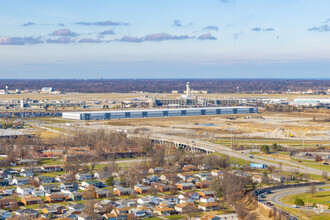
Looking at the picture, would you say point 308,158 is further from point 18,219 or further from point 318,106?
point 318,106

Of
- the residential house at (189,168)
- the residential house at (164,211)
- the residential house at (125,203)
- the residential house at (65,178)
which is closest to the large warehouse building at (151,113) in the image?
the residential house at (189,168)

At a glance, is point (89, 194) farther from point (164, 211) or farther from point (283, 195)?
point (283, 195)

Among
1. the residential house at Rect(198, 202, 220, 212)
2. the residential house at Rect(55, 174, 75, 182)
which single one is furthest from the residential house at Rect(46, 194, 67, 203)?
the residential house at Rect(198, 202, 220, 212)

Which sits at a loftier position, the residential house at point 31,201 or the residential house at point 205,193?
the residential house at point 205,193

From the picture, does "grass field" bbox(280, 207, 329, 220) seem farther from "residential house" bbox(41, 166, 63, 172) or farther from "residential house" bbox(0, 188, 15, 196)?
"residential house" bbox(41, 166, 63, 172)

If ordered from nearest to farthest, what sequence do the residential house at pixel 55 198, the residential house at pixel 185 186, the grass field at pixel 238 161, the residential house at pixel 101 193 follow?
the residential house at pixel 55 198
the residential house at pixel 101 193
the residential house at pixel 185 186
the grass field at pixel 238 161

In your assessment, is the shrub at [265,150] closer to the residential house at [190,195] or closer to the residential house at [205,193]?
the residential house at [205,193]
